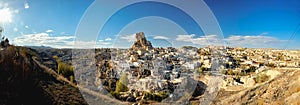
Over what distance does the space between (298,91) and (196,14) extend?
676cm

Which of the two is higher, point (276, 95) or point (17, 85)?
point (17, 85)

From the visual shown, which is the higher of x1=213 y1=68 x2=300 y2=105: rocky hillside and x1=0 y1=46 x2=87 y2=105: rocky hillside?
x1=0 y1=46 x2=87 y2=105: rocky hillside

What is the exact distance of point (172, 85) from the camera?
25906 millimetres

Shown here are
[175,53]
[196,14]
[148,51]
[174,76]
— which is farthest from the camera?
[175,53]

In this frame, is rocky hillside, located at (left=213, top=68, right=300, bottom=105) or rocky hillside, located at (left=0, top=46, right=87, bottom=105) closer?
rocky hillside, located at (left=0, top=46, right=87, bottom=105)

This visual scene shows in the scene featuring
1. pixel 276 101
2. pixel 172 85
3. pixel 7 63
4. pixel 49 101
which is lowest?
pixel 172 85

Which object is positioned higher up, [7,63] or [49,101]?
[7,63]

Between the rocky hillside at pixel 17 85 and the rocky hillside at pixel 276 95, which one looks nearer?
the rocky hillside at pixel 17 85

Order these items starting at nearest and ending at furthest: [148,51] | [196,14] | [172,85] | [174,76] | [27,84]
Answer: [27,84] → [196,14] → [172,85] → [174,76] → [148,51]

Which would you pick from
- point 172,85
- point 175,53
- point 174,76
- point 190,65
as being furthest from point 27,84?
point 175,53

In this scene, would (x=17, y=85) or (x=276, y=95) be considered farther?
(x=276, y=95)

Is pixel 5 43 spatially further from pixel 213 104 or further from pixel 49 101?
pixel 213 104

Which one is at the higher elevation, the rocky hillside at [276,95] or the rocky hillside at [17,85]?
the rocky hillside at [17,85]

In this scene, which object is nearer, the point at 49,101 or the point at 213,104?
the point at 49,101
